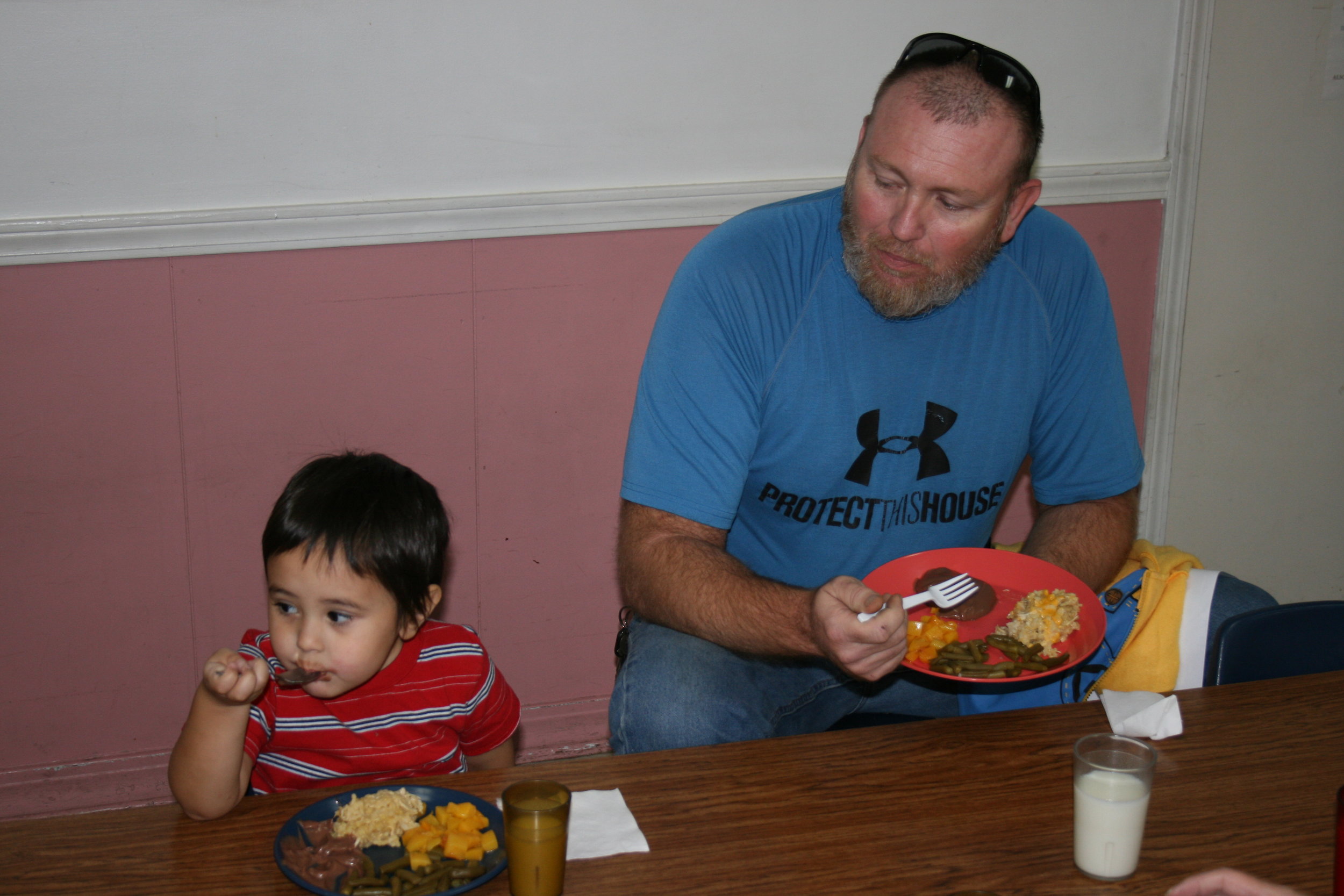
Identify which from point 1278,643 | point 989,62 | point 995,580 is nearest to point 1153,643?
point 1278,643

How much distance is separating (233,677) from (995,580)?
1.14 m

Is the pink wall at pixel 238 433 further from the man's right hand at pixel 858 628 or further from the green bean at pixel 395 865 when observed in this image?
the green bean at pixel 395 865

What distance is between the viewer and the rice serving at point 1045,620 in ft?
5.35

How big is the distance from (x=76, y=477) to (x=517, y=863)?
186 cm

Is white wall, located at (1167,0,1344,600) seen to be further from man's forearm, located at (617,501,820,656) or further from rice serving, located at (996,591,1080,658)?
man's forearm, located at (617,501,820,656)

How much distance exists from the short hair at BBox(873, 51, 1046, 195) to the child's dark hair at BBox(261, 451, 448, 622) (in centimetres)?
100

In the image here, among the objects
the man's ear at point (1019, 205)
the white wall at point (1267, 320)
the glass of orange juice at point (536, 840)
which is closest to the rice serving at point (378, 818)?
the glass of orange juice at point (536, 840)

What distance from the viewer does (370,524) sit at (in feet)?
5.03

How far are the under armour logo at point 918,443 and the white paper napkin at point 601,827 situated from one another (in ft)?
2.76

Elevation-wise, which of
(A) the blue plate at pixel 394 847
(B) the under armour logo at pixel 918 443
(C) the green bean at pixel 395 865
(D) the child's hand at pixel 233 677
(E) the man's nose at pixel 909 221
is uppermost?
(E) the man's nose at pixel 909 221

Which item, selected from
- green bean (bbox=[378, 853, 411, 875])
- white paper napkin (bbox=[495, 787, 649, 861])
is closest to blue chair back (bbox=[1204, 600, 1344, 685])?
white paper napkin (bbox=[495, 787, 649, 861])

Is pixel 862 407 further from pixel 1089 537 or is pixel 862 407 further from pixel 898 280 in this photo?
pixel 1089 537

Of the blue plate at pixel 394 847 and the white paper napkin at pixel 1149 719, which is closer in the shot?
the blue plate at pixel 394 847

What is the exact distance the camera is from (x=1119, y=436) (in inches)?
83.4
